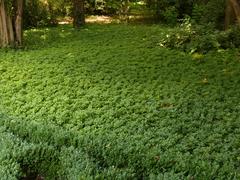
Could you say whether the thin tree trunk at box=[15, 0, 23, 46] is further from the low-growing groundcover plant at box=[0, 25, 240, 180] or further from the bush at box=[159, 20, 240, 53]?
the bush at box=[159, 20, 240, 53]

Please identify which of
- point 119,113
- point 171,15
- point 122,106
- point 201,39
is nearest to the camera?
point 119,113

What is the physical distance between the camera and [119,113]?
514 cm

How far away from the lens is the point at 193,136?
14.6ft

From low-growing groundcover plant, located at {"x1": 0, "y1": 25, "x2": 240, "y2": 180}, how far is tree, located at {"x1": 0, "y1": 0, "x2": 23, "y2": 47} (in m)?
0.55

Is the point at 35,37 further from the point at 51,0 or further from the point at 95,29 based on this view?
the point at 51,0

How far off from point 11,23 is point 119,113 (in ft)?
14.7

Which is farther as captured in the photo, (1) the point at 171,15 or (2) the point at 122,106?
(1) the point at 171,15

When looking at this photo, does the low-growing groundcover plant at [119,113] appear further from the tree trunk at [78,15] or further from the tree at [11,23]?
A: the tree trunk at [78,15]

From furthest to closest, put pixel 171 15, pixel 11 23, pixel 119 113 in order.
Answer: pixel 171 15 → pixel 11 23 → pixel 119 113

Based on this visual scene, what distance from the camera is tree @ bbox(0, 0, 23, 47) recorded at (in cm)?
857

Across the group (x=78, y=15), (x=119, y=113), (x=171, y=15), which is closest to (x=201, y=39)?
(x=119, y=113)

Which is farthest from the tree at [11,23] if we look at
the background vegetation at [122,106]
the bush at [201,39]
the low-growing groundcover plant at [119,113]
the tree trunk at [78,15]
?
the bush at [201,39]

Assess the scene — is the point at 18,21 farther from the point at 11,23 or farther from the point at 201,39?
the point at 201,39

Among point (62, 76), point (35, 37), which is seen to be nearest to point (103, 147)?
point (62, 76)
